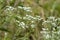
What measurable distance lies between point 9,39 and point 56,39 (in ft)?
1.54

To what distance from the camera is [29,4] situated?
9.53 feet

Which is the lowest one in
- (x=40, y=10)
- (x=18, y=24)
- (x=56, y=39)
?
(x=56, y=39)

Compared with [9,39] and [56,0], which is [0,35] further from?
[56,0]

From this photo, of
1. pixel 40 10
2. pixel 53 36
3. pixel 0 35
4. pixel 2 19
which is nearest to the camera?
pixel 53 36

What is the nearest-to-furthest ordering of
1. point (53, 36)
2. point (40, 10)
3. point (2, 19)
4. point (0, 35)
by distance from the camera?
point (53, 36), point (2, 19), point (0, 35), point (40, 10)

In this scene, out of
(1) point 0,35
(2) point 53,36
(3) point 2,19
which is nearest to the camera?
(2) point 53,36

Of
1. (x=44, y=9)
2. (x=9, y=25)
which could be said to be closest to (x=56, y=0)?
(x=44, y=9)

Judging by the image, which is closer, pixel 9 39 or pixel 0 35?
pixel 9 39

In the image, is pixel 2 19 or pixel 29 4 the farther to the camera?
pixel 29 4

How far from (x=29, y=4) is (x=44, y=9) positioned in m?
0.19

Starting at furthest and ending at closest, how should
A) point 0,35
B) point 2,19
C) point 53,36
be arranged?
point 0,35 < point 2,19 < point 53,36

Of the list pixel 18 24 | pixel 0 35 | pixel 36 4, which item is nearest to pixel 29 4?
pixel 36 4

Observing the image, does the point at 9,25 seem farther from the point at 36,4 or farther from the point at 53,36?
the point at 36,4

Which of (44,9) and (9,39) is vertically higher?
(44,9)
